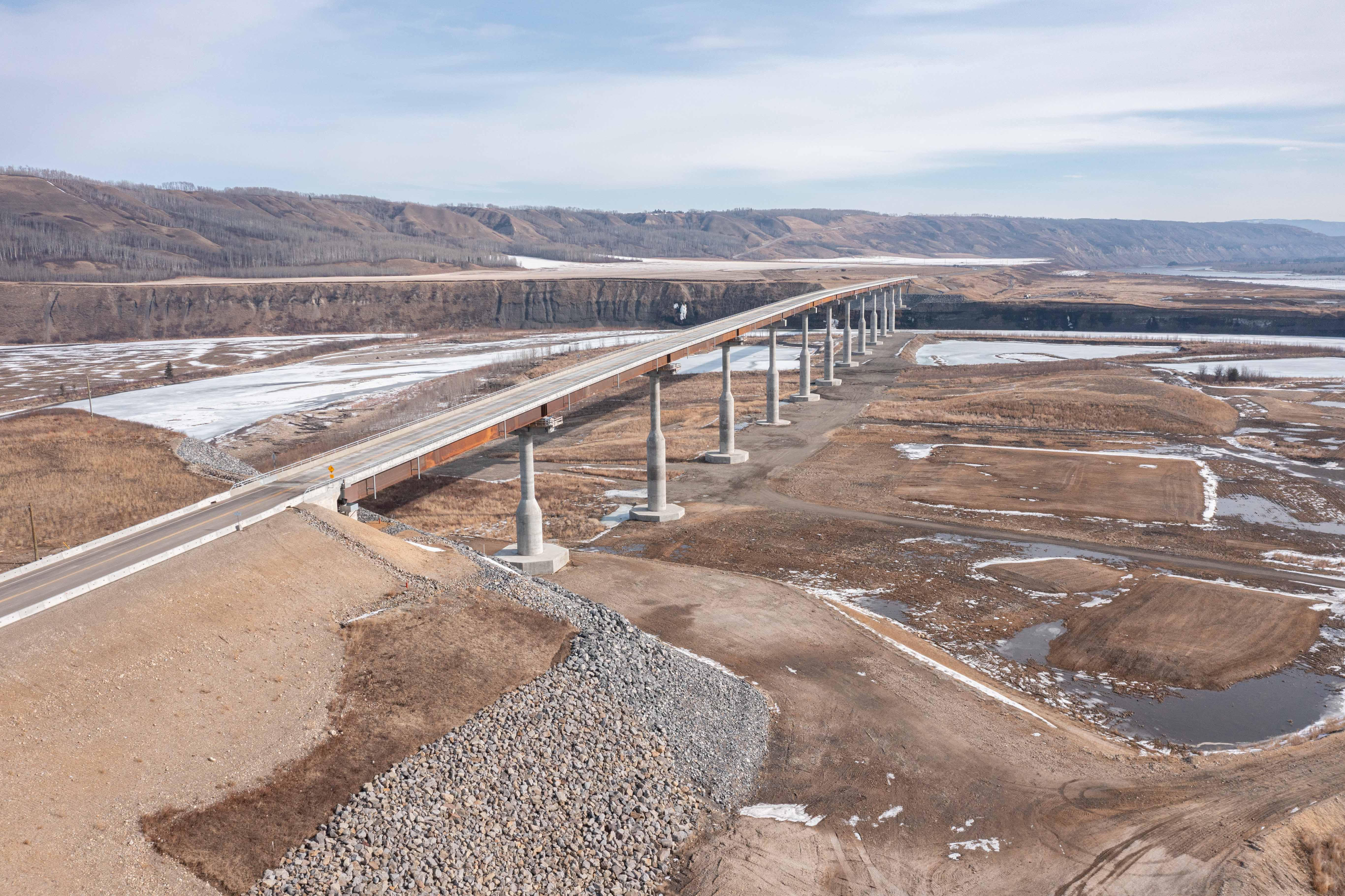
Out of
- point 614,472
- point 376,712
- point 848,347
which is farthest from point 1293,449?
point 376,712

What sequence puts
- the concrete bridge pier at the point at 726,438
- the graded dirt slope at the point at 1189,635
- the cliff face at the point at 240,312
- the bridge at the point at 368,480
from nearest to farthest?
the bridge at the point at 368,480
the graded dirt slope at the point at 1189,635
the concrete bridge pier at the point at 726,438
the cliff face at the point at 240,312

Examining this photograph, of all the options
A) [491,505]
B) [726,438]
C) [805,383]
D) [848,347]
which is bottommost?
[491,505]

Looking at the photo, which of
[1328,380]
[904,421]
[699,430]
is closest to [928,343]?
[1328,380]

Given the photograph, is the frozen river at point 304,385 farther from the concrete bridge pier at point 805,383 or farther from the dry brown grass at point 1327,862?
the dry brown grass at point 1327,862

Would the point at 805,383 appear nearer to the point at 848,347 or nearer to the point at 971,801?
the point at 848,347

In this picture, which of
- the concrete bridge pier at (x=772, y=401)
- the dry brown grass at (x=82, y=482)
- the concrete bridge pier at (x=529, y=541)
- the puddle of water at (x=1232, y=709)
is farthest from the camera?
the concrete bridge pier at (x=772, y=401)

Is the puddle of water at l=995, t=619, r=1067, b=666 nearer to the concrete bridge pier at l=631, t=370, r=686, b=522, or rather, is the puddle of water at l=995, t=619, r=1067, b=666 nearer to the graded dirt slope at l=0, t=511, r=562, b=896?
the graded dirt slope at l=0, t=511, r=562, b=896

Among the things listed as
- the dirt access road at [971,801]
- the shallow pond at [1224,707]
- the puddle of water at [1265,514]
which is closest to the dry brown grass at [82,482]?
the dirt access road at [971,801]
